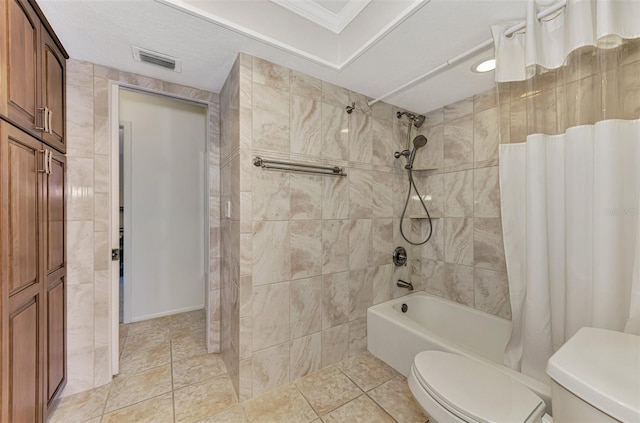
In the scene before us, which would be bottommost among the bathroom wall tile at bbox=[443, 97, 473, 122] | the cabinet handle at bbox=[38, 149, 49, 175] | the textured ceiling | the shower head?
the cabinet handle at bbox=[38, 149, 49, 175]

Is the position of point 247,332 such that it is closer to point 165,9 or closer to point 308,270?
point 308,270

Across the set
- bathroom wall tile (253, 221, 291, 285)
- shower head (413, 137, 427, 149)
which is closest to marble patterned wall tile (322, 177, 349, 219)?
bathroom wall tile (253, 221, 291, 285)

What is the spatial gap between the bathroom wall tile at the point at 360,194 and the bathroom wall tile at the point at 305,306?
616mm

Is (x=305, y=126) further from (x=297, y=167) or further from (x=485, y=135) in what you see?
(x=485, y=135)

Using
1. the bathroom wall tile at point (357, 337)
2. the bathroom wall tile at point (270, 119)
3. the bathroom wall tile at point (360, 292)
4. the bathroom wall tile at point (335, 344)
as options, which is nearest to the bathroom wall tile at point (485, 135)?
the bathroom wall tile at point (360, 292)

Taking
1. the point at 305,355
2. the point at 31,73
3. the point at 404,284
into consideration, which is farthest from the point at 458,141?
the point at 31,73

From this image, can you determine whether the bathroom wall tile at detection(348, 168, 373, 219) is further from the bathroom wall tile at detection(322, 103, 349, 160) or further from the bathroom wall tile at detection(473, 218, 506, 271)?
the bathroom wall tile at detection(473, 218, 506, 271)

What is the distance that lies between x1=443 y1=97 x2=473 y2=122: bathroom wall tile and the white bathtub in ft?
5.35

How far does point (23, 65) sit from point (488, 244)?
9.69ft

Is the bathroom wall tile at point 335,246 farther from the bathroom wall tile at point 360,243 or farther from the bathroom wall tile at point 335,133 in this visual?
the bathroom wall tile at point 335,133

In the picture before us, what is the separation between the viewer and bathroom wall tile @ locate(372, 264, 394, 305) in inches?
83.7

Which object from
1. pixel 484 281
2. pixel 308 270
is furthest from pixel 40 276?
pixel 484 281

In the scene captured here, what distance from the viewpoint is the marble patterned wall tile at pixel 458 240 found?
2090 millimetres

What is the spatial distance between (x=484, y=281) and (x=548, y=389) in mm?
893
